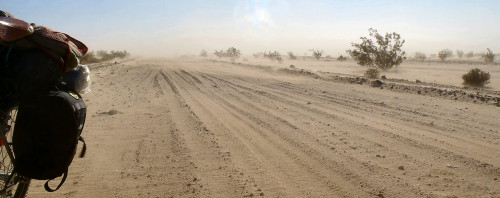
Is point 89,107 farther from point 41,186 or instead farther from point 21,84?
point 21,84

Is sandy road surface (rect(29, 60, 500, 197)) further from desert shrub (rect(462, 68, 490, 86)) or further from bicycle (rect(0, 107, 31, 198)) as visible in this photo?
desert shrub (rect(462, 68, 490, 86))

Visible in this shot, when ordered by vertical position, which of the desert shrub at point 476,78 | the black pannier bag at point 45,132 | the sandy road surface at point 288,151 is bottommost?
the sandy road surface at point 288,151

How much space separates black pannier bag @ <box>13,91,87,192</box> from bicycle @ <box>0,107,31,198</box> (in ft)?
0.47

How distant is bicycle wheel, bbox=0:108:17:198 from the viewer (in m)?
2.22

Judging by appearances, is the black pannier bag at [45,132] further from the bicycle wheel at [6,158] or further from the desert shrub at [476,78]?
the desert shrub at [476,78]

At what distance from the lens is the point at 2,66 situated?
205 cm

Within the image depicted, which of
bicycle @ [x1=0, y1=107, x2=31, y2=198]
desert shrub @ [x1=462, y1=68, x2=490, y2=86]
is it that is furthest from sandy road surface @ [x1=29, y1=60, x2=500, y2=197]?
desert shrub @ [x1=462, y1=68, x2=490, y2=86]

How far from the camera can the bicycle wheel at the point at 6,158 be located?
222 centimetres

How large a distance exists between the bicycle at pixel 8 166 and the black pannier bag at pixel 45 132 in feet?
0.47

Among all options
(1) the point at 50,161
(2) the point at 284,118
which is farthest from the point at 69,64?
(2) the point at 284,118

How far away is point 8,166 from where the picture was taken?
244 centimetres

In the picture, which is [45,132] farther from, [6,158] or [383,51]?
[383,51]

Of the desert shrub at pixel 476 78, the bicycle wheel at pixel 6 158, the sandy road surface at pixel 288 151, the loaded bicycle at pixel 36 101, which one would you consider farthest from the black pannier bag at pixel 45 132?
the desert shrub at pixel 476 78

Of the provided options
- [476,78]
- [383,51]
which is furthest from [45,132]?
[383,51]
